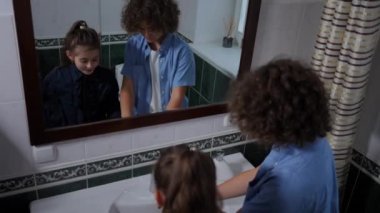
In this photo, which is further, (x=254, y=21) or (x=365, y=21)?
(x=254, y=21)

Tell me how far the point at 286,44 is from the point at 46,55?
2.99 ft

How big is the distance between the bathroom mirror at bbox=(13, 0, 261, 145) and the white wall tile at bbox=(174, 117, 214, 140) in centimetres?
4

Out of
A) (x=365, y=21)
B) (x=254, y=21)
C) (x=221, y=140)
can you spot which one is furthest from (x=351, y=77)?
(x=221, y=140)

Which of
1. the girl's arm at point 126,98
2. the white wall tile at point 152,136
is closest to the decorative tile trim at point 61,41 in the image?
the girl's arm at point 126,98

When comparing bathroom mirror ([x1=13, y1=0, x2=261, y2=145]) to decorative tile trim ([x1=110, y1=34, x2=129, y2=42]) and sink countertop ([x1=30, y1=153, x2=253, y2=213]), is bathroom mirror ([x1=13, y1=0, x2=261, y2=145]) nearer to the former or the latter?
decorative tile trim ([x1=110, y1=34, x2=129, y2=42])

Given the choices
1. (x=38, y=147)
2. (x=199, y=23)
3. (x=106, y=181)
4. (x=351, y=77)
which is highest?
(x=199, y=23)

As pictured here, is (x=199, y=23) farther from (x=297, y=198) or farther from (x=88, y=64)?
(x=297, y=198)

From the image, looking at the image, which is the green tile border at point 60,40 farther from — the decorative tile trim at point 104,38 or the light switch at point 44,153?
the light switch at point 44,153

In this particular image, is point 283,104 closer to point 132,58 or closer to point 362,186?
point 132,58

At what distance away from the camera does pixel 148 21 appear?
1244 mm

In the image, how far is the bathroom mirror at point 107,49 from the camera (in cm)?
101

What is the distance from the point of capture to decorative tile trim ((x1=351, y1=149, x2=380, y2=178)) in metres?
1.53

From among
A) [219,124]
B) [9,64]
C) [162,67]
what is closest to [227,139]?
[219,124]

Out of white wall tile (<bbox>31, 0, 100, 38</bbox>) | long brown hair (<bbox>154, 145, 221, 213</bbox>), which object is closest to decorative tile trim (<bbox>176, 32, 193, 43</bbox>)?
white wall tile (<bbox>31, 0, 100, 38</bbox>)
